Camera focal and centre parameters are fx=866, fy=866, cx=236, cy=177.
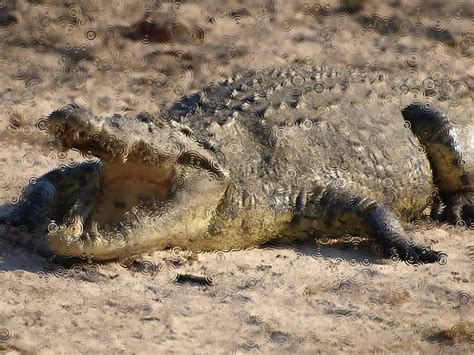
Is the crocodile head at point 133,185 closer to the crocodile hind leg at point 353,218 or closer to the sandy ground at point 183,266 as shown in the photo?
the sandy ground at point 183,266

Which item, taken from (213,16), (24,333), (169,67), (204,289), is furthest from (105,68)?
(24,333)

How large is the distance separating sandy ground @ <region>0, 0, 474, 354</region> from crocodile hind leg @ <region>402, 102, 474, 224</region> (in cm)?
34

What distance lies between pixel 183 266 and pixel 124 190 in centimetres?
61

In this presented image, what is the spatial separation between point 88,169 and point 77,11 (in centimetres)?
529

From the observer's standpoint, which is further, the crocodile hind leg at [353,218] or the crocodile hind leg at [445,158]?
the crocodile hind leg at [445,158]

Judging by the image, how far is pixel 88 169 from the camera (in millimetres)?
6176

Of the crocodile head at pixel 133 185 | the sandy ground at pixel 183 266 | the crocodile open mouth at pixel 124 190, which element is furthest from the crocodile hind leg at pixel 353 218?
the crocodile open mouth at pixel 124 190

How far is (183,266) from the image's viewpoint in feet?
17.9

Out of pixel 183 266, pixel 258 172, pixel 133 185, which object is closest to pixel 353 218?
pixel 258 172

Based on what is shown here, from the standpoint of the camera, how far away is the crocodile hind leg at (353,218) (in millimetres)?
6043

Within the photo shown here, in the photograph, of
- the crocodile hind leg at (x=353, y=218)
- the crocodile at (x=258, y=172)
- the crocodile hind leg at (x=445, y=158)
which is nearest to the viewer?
the crocodile at (x=258, y=172)

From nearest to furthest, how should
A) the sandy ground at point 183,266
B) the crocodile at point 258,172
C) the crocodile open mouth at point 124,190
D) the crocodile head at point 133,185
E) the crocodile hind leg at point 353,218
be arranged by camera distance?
the sandy ground at point 183,266 → the crocodile head at point 133,185 → the crocodile at point 258,172 → the crocodile open mouth at point 124,190 → the crocodile hind leg at point 353,218

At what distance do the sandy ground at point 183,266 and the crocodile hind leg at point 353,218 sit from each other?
5.3 inches

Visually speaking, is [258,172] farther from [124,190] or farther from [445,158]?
[445,158]
